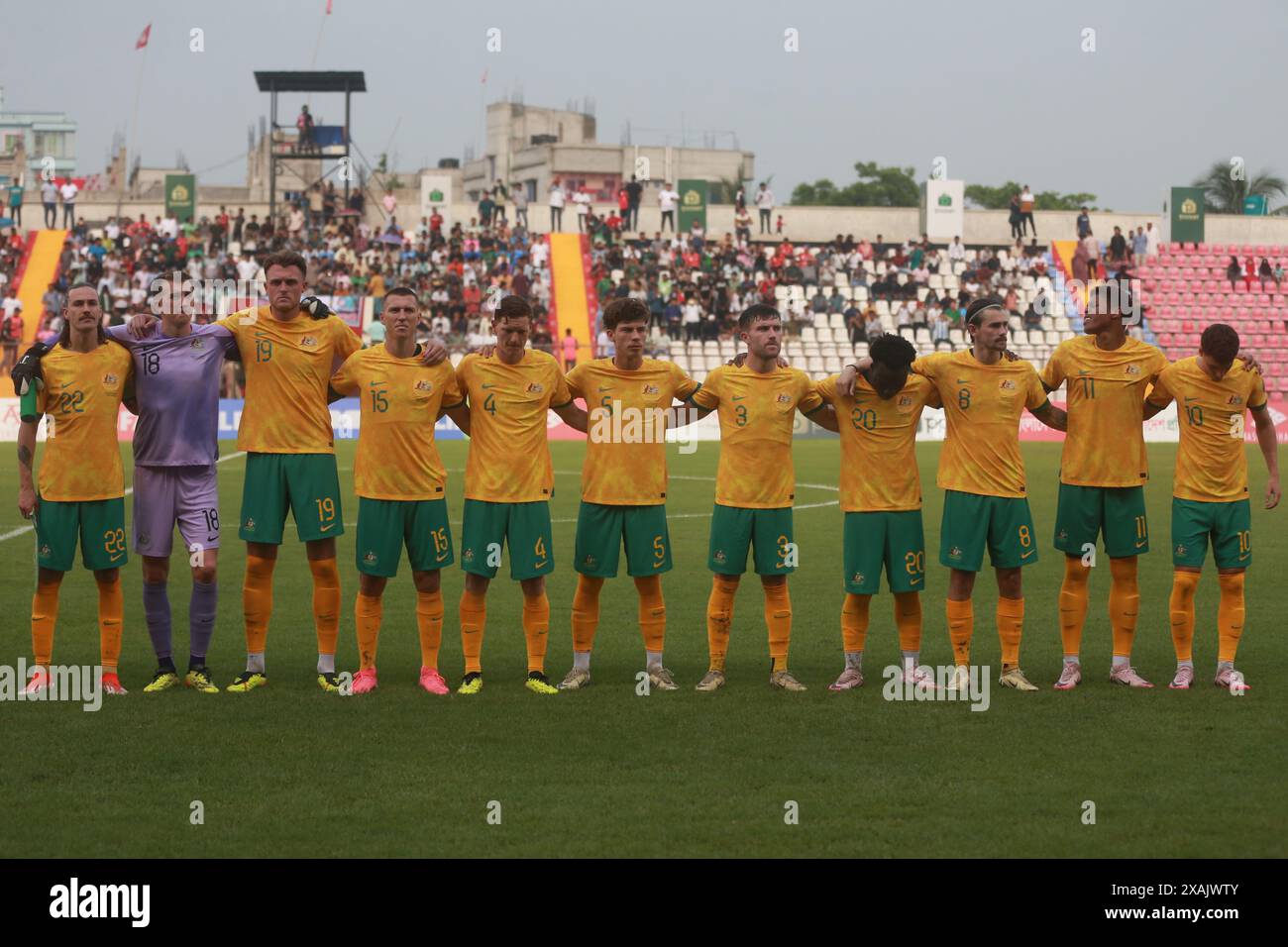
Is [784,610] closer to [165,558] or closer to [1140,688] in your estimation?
[1140,688]

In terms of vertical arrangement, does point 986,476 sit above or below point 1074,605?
above

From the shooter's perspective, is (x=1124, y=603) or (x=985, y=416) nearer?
(x=985, y=416)

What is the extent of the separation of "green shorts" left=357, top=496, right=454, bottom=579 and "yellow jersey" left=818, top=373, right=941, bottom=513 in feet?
7.58

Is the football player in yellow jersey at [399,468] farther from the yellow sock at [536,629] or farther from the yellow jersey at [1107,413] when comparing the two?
the yellow jersey at [1107,413]

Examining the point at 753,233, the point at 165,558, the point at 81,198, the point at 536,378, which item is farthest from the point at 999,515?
the point at 81,198

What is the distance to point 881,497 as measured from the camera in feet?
29.3

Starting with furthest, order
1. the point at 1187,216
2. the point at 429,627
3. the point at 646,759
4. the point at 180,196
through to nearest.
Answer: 1. the point at 1187,216
2. the point at 180,196
3. the point at 429,627
4. the point at 646,759

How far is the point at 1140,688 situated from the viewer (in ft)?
29.0

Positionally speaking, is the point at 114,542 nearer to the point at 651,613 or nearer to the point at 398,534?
the point at 398,534

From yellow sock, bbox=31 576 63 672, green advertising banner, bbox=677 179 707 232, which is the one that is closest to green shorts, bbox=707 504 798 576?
yellow sock, bbox=31 576 63 672

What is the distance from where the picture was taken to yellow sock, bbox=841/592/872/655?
8.98m

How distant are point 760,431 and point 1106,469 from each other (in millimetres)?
1998

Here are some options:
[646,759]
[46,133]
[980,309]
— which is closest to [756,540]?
[980,309]
